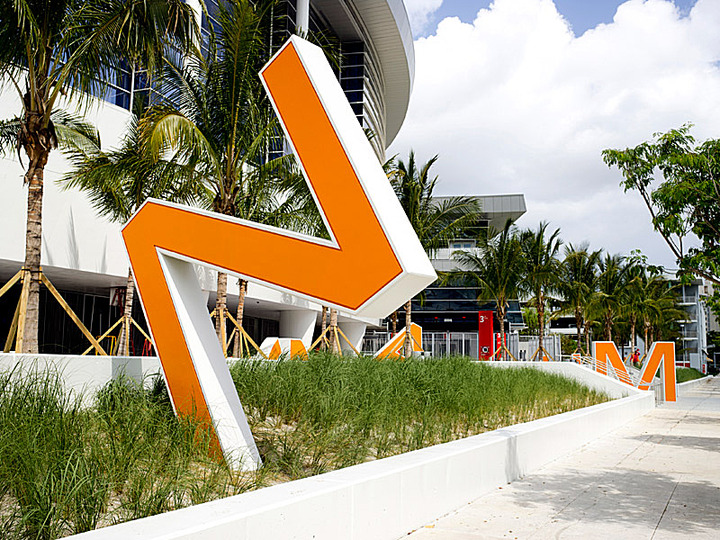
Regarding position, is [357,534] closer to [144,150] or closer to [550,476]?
[550,476]

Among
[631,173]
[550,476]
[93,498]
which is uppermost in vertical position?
[631,173]

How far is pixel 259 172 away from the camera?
15586mm

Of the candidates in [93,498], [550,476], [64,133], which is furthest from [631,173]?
[64,133]

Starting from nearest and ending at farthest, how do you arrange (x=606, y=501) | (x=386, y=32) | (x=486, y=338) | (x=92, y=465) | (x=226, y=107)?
(x=92, y=465) → (x=606, y=501) → (x=226, y=107) → (x=486, y=338) → (x=386, y=32)

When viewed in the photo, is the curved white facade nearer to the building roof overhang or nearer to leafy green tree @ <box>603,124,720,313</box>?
the building roof overhang

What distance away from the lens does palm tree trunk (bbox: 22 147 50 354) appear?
8.64 meters

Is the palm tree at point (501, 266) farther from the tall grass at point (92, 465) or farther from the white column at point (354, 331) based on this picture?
the tall grass at point (92, 465)

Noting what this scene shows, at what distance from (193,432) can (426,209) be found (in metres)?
19.4

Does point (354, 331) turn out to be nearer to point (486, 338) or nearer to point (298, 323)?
point (298, 323)

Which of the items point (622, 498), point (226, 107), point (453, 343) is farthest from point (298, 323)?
point (622, 498)

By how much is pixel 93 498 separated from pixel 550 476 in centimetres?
596

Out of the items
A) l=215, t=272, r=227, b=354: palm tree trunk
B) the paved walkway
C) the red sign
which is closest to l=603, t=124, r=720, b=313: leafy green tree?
the paved walkway

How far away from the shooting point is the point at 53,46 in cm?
947

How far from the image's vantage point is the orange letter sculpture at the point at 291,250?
464 centimetres
